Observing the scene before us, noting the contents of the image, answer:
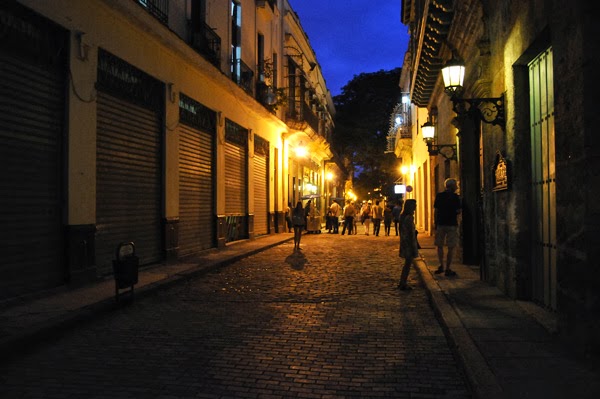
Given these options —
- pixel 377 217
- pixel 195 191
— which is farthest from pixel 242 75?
pixel 377 217

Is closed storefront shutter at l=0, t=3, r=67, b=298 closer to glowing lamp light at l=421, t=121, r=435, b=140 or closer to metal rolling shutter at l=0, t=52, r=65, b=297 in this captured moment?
metal rolling shutter at l=0, t=52, r=65, b=297

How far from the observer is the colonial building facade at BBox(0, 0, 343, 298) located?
25.4 ft

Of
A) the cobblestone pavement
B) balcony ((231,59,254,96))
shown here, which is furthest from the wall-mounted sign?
balcony ((231,59,254,96))

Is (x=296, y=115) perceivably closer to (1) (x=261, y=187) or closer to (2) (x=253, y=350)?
(1) (x=261, y=187)

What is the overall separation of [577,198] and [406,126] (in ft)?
91.9

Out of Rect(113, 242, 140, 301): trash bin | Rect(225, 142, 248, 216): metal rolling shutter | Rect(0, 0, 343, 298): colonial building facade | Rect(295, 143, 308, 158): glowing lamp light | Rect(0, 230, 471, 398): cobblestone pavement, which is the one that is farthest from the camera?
Rect(295, 143, 308, 158): glowing lamp light

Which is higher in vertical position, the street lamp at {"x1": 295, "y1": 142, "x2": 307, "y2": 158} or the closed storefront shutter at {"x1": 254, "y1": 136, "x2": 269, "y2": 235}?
the street lamp at {"x1": 295, "y1": 142, "x2": 307, "y2": 158}

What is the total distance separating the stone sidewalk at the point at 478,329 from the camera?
13.0ft

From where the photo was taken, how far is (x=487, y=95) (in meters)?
8.80

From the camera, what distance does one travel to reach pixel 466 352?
482cm

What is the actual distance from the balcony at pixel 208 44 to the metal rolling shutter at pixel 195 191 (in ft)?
7.14

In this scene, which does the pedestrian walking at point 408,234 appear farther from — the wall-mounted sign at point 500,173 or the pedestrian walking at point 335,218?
the pedestrian walking at point 335,218

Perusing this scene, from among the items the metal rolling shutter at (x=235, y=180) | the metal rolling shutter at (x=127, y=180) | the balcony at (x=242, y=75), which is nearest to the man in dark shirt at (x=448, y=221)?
the metal rolling shutter at (x=127, y=180)

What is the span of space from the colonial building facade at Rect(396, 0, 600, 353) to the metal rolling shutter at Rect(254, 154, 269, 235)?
399 inches
